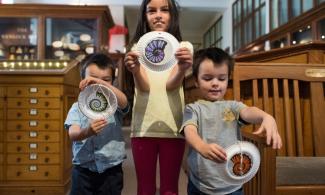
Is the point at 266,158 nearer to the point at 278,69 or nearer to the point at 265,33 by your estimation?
the point at 278,69

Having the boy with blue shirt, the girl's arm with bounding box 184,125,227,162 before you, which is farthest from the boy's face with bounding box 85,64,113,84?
the girl's arm with bounding box 184,125,227,162

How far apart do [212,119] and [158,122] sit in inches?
8.8

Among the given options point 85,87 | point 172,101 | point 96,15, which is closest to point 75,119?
point 85,87

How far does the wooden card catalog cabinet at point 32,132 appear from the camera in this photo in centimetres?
297

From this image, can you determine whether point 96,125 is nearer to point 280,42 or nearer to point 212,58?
point 212,58

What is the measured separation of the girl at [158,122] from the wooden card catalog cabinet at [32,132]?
174 centimetres

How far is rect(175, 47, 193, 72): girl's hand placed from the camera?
1.27 m

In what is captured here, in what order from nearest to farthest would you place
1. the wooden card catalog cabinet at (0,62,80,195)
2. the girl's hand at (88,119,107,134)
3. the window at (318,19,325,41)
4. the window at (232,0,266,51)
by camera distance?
the girl's hand at (88,119,107,134), the wooden card catalog cabinet at (0,62,80,195), the window at (318,19,325,41), the window at (232,0,266,51)

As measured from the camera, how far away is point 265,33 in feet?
23.9

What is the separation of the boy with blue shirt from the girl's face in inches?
9.3

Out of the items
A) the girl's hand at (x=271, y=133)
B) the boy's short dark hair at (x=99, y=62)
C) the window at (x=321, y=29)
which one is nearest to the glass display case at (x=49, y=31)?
the window at (x=321, y=29)

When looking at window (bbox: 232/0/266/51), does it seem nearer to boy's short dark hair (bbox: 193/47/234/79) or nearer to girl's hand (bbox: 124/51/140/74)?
boy's short dark hair (bbox: 193/47/234/79)

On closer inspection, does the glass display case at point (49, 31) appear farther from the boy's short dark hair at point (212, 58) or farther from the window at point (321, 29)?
the boy's short dark hair at point (212, 58)

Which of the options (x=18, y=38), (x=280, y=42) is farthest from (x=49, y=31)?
(x=280, y=42)
